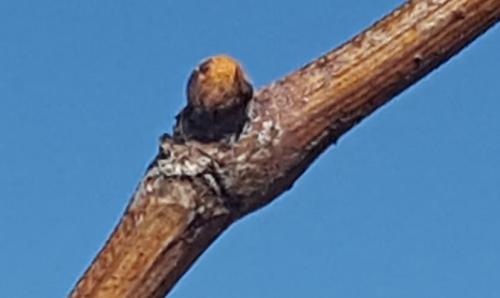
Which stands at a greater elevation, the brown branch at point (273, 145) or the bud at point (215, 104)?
the bud at point (215, 104)

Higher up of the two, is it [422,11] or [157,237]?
[422,11]

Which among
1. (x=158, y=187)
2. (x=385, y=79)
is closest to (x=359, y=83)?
(x=385, y=79)

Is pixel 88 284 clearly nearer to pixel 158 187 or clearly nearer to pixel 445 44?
pixel 158 187

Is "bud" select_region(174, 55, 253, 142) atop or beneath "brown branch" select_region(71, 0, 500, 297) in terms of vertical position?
atop

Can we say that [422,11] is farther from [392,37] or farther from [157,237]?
[157,237]

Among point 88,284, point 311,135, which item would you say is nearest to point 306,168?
point 311,135
